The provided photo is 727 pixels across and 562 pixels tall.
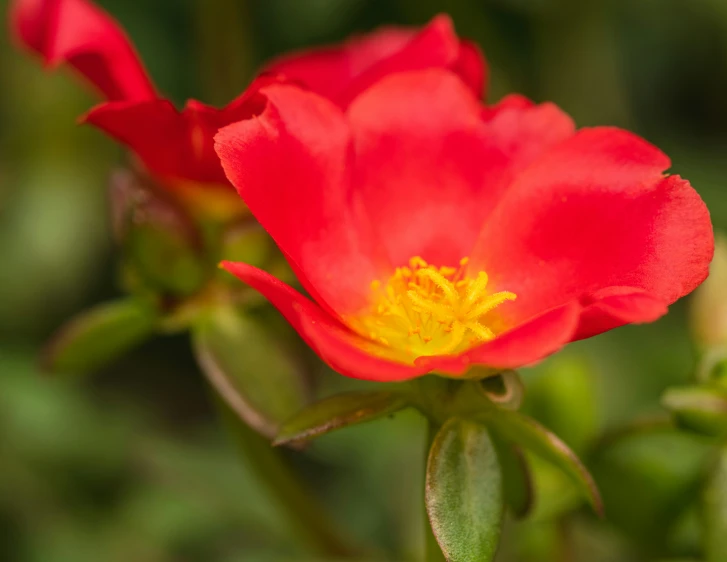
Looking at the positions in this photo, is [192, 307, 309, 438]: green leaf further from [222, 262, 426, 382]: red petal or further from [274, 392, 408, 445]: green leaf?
[222, 262, 426, 382]: red petal

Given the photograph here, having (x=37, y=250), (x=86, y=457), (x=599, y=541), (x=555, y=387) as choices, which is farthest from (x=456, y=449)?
(x=37, y=250)

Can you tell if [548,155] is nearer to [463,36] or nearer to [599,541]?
[599,541]

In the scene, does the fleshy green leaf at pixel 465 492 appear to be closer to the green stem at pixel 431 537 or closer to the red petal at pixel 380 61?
the green stem at pixel 431 537

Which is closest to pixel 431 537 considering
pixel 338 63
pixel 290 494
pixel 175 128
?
pixel 290 494

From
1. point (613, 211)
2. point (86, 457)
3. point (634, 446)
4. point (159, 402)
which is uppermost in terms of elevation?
point (613, 211)

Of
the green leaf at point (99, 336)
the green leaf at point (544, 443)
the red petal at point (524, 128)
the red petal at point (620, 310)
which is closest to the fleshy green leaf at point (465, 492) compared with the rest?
the green leaf at point (544, 443)

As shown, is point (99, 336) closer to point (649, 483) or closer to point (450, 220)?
point (450, 220)
